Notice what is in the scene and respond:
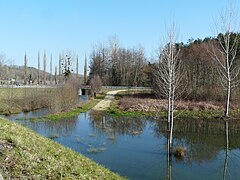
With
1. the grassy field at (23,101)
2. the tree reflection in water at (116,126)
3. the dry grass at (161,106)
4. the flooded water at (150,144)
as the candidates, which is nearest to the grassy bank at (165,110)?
the dry grass at (161,106)

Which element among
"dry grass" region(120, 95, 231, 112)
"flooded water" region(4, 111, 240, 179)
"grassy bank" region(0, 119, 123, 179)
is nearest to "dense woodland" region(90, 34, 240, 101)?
"dry grass" region(120, 95, 231, 112)

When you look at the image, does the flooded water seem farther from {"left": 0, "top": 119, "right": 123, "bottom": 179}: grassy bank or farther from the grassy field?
the grassy field

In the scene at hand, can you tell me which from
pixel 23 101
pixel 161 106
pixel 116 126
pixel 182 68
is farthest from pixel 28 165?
pixel 182 68

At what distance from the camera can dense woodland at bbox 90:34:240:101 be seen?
119 ft

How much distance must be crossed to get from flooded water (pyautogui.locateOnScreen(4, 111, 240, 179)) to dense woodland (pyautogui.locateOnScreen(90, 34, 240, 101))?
1210 centimetres

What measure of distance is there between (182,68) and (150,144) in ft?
A: 77.2

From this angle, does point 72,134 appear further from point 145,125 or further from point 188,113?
point 188,113

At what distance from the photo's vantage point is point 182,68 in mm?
37469

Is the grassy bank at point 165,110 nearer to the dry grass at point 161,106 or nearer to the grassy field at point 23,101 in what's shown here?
the dry grass at point 161,106

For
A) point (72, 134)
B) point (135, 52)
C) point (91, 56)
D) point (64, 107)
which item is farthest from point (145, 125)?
→ point (91, 56)

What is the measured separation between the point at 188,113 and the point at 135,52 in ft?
152

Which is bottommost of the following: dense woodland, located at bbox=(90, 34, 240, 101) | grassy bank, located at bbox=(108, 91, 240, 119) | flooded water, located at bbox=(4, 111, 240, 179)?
flooded water, located at bbox=(4, 111, 240, 179)

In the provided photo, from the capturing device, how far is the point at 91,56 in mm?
79000

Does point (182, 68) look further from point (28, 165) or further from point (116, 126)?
point (28, 165)
